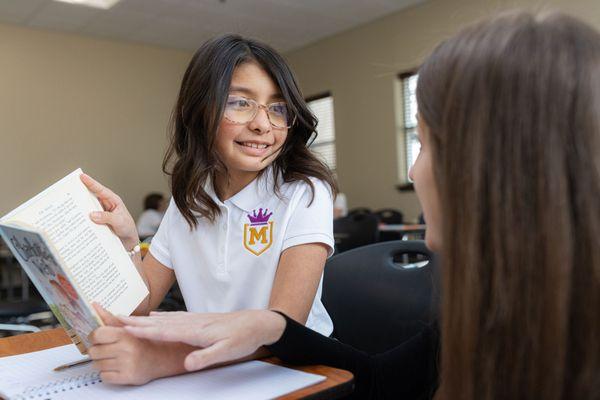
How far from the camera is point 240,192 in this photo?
46.3 inches

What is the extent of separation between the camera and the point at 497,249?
1.68ft

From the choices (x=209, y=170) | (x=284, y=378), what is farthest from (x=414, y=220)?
(x=284, y=378)

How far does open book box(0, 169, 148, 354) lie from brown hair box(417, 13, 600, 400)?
467 millimetres

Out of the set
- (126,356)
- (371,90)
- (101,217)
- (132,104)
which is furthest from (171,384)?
(132,104)

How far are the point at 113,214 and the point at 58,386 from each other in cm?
31

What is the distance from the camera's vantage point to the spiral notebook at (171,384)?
2.18 ft

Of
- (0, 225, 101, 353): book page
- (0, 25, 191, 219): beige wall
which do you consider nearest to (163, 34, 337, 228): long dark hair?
(0, 225, 101, 353): book page

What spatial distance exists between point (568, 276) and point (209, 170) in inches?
34.0

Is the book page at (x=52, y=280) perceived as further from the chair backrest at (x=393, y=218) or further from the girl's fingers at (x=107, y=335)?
the chair backrest at (x=393, y=218)

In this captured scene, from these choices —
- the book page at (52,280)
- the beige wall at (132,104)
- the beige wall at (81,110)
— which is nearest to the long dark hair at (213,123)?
the book page at (52,280)

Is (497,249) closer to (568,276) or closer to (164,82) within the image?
(568,276)

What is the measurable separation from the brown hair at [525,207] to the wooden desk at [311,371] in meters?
0.17

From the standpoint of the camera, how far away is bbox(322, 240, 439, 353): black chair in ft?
3.60

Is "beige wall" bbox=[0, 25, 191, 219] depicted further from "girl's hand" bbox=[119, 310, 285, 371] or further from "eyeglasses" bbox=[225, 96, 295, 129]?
"girl's hand" bbox=[119, 310, 285, 371]
